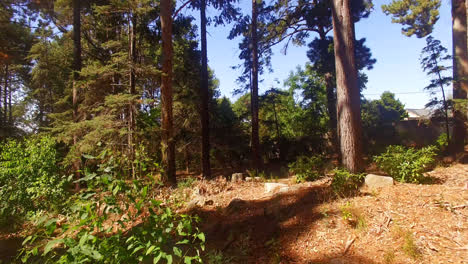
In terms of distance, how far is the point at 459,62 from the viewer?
8.85m

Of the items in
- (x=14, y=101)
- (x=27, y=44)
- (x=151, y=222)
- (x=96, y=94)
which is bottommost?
(x=151, y=222)

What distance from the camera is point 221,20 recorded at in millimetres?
11961

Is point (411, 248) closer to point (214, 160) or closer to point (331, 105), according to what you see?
point (331, 105)

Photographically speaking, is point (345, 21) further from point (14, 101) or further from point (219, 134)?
point (14, 101)

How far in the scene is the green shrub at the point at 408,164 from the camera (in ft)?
15.1

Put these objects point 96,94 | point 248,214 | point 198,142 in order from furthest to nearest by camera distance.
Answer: point 198,142
point 96,94
point 248,214

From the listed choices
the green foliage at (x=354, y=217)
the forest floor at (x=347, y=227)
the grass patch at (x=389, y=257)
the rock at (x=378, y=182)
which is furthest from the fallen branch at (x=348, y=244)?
the rock at (x=378, y=182)

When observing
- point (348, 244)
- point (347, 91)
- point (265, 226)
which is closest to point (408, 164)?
point (347, 91)

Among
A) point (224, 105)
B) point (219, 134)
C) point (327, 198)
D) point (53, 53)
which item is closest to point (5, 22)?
point (53, 53)

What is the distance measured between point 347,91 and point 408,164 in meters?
2.04

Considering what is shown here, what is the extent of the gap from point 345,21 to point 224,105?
15.3 m

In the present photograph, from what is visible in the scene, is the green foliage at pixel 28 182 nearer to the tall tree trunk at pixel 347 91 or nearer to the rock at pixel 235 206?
the rock at pixel 235 206

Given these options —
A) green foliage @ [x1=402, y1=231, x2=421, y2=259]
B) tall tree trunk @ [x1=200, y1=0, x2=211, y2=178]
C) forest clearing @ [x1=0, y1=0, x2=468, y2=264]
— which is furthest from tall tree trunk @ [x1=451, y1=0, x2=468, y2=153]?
tall tree trunk @ [x1=200, y1=0, x2=211, y2=178]

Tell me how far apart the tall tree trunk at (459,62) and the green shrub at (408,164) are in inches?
240
